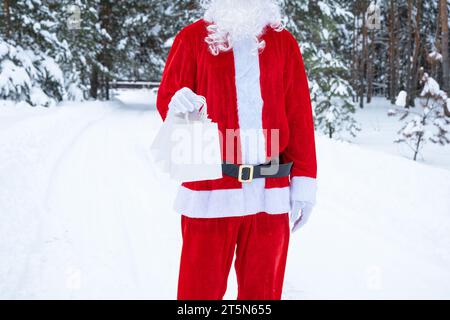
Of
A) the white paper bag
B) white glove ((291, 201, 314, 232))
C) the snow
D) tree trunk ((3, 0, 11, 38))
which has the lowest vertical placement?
the snow

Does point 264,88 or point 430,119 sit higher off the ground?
point 264,88

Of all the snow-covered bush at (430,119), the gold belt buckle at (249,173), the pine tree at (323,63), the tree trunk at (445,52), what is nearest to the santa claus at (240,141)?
the gold belt buckle at (249,173)

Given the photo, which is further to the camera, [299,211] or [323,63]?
[323,63]

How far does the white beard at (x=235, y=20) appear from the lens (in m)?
1.68

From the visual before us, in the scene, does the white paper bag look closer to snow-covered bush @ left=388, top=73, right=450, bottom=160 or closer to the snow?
snow-covered bush @ left=388, top=73, right=450, bottom=160

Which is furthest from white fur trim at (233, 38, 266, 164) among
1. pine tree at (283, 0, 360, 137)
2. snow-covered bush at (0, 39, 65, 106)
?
snow-covered bush at (0, 39, 65, 106)

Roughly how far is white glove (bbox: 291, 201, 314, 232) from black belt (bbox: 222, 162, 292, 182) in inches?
6.2

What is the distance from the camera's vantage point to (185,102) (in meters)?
1.51

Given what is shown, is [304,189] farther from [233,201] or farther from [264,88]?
[264,88]

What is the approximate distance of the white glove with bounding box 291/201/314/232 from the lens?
1837 millimetres

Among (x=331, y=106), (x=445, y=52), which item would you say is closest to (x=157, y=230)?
(x=331, y=106)

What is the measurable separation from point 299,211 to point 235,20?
0.93 meters
